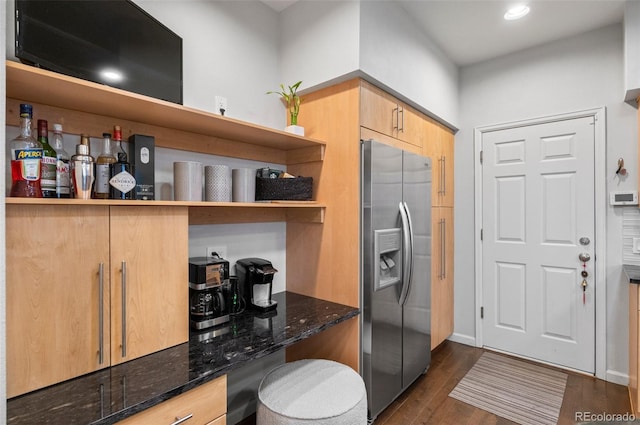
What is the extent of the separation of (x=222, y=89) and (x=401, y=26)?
135 centimetres

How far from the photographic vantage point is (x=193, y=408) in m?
1.15

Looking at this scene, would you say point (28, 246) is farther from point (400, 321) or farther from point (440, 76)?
point (440, 76)

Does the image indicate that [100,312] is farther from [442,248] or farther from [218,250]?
[442,248]

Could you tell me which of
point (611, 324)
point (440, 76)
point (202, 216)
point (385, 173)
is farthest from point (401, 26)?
point (611, 324)

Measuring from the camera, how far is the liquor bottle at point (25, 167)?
3.51 ft

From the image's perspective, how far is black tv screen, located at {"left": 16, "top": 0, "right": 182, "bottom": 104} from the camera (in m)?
1.10

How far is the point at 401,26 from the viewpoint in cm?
228

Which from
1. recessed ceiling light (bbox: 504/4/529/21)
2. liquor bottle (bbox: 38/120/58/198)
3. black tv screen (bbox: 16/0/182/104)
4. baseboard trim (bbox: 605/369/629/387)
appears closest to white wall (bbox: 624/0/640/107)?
recessed ceiling light (bbox: 504/4/529/21)

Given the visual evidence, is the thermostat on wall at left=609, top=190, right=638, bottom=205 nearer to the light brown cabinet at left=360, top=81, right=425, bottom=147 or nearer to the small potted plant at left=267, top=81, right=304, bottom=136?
the light brown cabinet at left=360, top=81, right=425, bottom=147

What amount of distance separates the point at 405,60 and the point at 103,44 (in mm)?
1883

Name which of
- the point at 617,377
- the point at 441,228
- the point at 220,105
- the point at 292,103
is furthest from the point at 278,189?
the point at 617,377

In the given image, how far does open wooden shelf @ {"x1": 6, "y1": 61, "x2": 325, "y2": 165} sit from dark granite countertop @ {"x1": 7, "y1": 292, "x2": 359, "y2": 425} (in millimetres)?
989

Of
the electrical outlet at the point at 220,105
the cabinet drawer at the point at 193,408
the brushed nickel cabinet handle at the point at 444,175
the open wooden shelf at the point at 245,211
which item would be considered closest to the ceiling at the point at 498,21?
the electrical outlet at the point at 220,105

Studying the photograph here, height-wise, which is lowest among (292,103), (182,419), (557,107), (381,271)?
(182,419)
